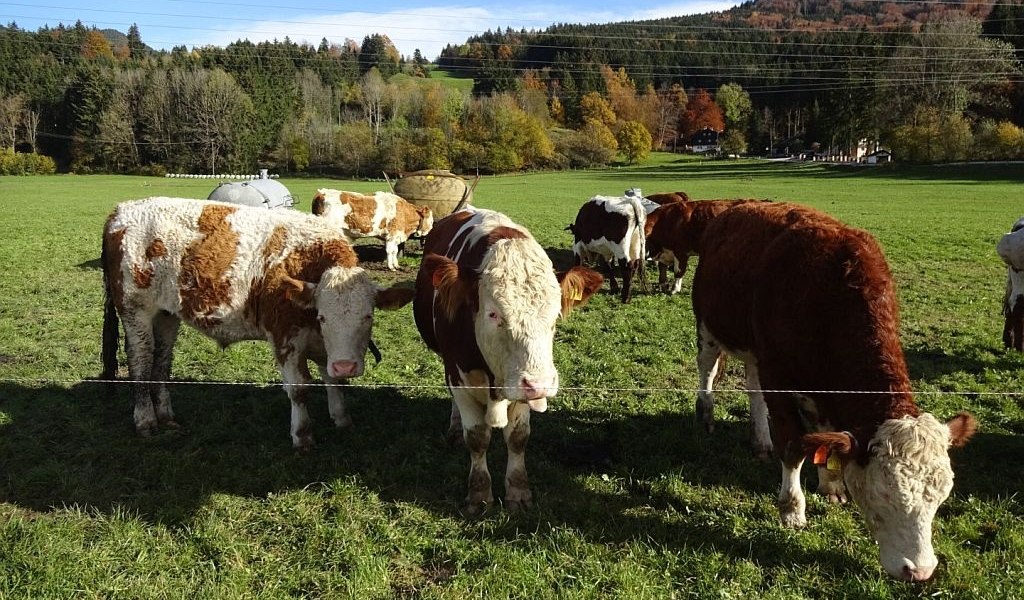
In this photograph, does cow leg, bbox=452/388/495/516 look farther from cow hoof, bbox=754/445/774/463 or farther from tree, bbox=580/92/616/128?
tree, bbox=580/92/616/128

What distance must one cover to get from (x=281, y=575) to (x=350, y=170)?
7201 centimetres

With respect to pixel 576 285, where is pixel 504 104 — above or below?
above

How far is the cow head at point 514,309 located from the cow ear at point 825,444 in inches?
54.6

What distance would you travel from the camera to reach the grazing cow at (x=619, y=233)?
1151 centimetres

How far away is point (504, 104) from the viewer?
83375mm

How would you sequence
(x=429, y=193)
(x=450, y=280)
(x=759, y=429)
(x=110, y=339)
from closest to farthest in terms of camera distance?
1. (x=450, y=280)
2. (x=759, y=429)
3. (x=110, y=339)
4. (x=429, y=193)

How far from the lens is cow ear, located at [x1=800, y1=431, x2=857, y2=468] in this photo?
10.5 feet

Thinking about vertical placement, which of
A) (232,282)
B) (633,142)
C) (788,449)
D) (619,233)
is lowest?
(788,449)

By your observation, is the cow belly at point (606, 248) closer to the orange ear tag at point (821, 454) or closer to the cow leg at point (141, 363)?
the cow leg at point (141, 363)

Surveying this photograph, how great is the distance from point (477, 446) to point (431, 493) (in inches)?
22.3

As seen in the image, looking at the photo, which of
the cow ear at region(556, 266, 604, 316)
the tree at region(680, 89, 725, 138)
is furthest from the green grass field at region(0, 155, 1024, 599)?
the tree at region(680, 89, 725, 138)

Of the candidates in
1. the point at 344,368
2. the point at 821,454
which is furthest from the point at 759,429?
the point at 344,368

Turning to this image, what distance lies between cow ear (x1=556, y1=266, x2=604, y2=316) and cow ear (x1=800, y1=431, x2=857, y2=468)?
158 centimetres

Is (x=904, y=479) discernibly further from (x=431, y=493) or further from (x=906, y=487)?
(x=431, y=493)
